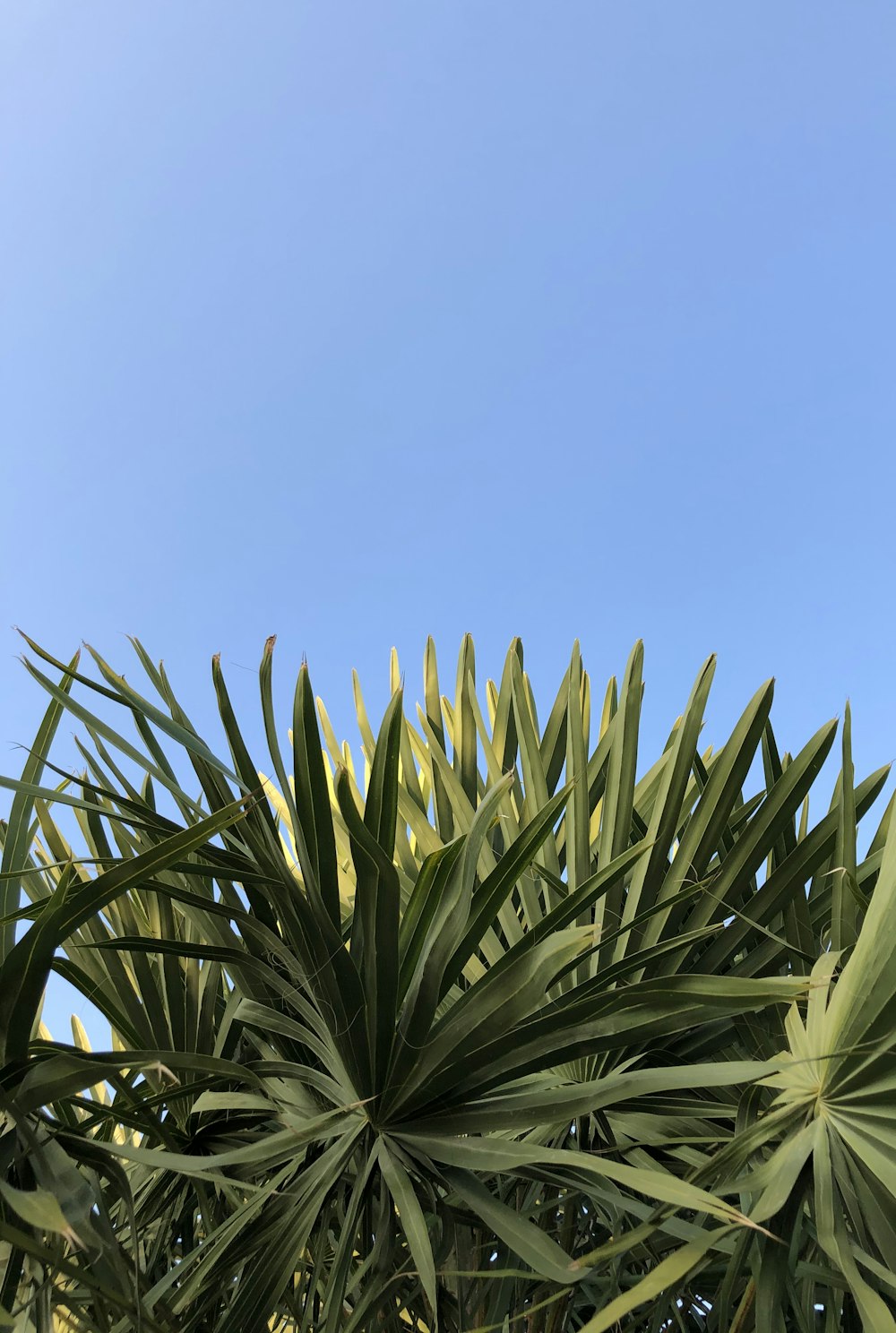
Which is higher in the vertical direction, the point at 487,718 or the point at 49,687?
the point at 487,718

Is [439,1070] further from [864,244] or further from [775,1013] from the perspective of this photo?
[864,244]

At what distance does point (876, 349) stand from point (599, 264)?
8.80ft

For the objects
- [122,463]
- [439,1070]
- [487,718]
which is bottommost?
[439,1070]

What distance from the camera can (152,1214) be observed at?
115 centimetres

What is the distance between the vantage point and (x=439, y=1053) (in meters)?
0.85

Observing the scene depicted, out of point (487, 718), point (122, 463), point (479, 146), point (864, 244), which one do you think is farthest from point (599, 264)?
point (487, 718)

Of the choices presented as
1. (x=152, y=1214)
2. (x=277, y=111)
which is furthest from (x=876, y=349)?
(x=152, y=1214)

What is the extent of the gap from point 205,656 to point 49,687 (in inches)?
7.6

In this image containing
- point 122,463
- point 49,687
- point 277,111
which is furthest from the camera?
point 122,463

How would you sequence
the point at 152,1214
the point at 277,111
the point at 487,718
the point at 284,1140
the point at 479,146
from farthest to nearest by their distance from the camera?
the point at 479,146, the point at 277,111, the point at 487,718, the point at 152,1214, the point at 284,1140

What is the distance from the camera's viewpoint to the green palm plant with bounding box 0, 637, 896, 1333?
0.75 metres

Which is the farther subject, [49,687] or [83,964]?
[83,964]

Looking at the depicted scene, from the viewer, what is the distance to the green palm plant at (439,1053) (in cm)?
75

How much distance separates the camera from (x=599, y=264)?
26.7ft
